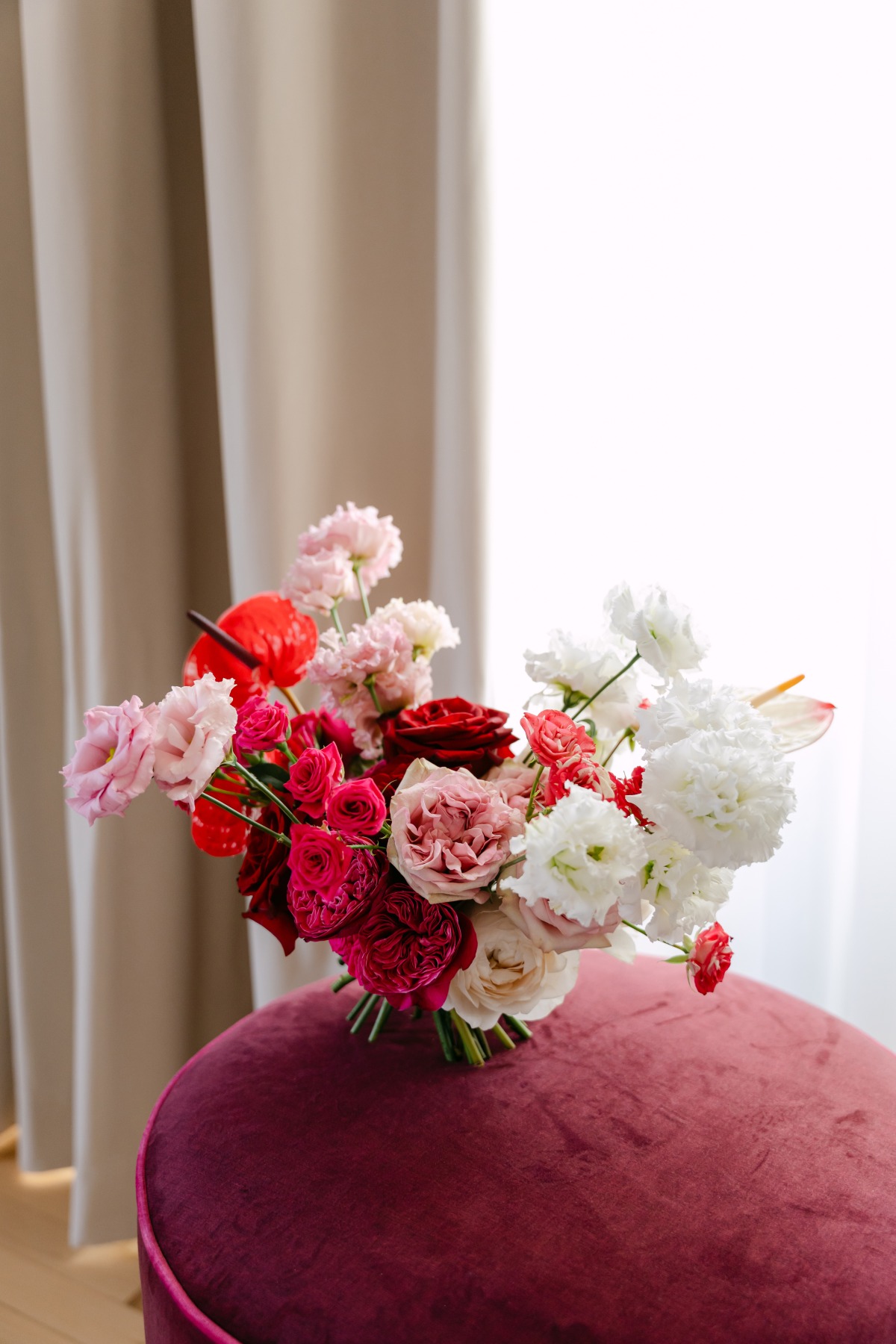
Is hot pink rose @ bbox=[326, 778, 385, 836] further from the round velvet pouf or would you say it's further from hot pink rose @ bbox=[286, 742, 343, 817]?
the round velvet pouf

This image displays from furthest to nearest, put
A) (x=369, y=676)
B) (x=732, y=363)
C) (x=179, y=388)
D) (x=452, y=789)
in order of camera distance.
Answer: (x=179, y=388), (x=732, y=363), (x=369, y=676), (x=452, y=789)

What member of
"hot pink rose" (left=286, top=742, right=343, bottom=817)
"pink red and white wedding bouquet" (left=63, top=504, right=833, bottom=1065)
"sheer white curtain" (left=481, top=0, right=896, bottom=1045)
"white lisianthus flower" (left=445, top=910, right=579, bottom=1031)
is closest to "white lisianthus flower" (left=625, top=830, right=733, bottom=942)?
"pink red and white wedding bouquet" (left=63, top=504, right=833, bottom=1065)

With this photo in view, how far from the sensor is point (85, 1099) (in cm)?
134

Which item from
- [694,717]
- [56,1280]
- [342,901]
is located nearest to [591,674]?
[694,717]

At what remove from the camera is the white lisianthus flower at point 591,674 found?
716 millimetres

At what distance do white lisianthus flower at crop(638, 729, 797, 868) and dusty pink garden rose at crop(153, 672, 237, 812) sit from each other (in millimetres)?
262

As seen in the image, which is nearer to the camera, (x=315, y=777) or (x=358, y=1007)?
(x=315, y=777)

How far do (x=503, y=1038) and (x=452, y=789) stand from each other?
28 centimetres

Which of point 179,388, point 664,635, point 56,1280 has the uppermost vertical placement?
point 179,388

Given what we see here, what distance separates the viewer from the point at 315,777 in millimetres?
A: 639

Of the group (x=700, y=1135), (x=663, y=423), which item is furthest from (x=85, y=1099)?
(x=663, y=423)

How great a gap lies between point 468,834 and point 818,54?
839mm

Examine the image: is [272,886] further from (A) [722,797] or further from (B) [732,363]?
(B) [732,363]

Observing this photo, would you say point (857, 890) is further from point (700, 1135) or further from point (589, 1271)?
point (589, 1271)
